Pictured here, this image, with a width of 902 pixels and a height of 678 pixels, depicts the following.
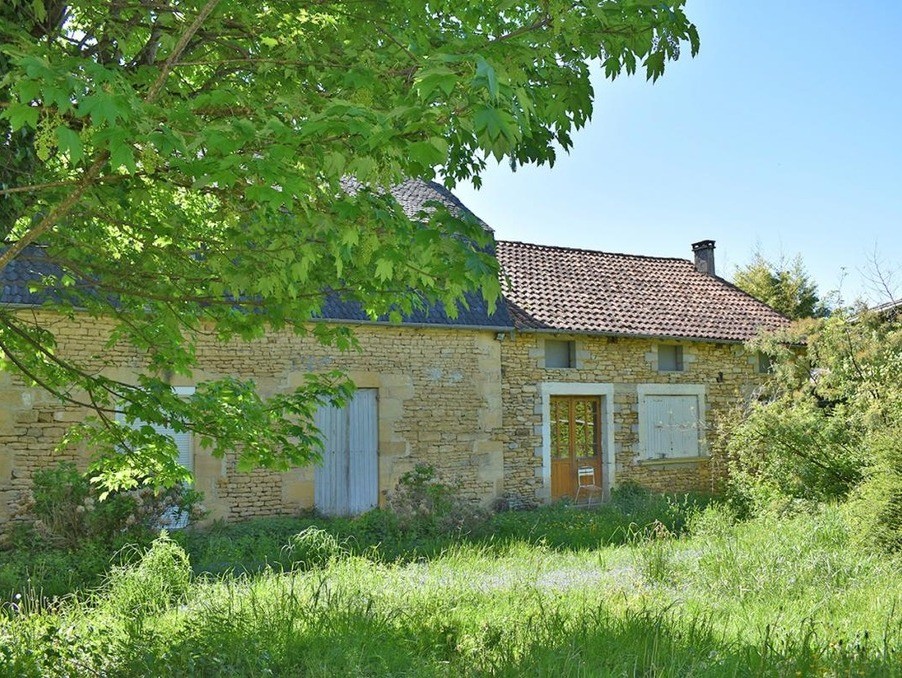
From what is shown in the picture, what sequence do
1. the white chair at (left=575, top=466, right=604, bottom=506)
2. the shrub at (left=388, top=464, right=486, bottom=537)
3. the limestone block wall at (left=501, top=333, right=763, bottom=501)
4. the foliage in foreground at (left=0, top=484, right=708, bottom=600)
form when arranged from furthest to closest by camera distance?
the white chair at (left=575, top=466, right=604, bottom=506), the limestone block wall at (left=501, top=333, right=763, bottom=501), the shrub at (left=388, top=464, right=486, bottom=537), the foliage in foreground at (left=0, top=484, right=708, bottom=600)

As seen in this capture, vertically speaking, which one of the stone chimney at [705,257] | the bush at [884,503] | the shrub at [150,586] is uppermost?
the stone chimney at [705,257]

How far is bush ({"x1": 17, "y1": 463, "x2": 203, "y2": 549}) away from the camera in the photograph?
8.85m

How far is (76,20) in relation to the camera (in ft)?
14.7

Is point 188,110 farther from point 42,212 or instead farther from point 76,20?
point 42,212

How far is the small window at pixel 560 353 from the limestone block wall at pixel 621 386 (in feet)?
0.31

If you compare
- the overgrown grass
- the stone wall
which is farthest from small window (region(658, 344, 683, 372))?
the overgrown grass

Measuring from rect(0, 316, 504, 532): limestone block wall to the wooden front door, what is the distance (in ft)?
4.76

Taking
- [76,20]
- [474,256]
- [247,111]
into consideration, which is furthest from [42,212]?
[474,256]

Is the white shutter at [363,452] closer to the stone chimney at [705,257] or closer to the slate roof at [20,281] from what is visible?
the slate roof at [20,281]

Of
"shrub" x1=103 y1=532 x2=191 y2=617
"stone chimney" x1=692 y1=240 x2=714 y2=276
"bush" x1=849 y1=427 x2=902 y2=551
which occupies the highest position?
"stone chimney" x1=692 y1=240 x2=714 y2=276

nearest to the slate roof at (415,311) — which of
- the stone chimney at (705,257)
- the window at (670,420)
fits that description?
the window at (670,420)

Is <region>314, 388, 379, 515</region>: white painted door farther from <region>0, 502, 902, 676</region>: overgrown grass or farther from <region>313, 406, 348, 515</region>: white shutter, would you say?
<region>0, 502, 902, 676</region>: overgrown grass

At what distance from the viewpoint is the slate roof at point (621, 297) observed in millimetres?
14523

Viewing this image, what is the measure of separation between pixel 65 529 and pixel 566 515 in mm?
6987
